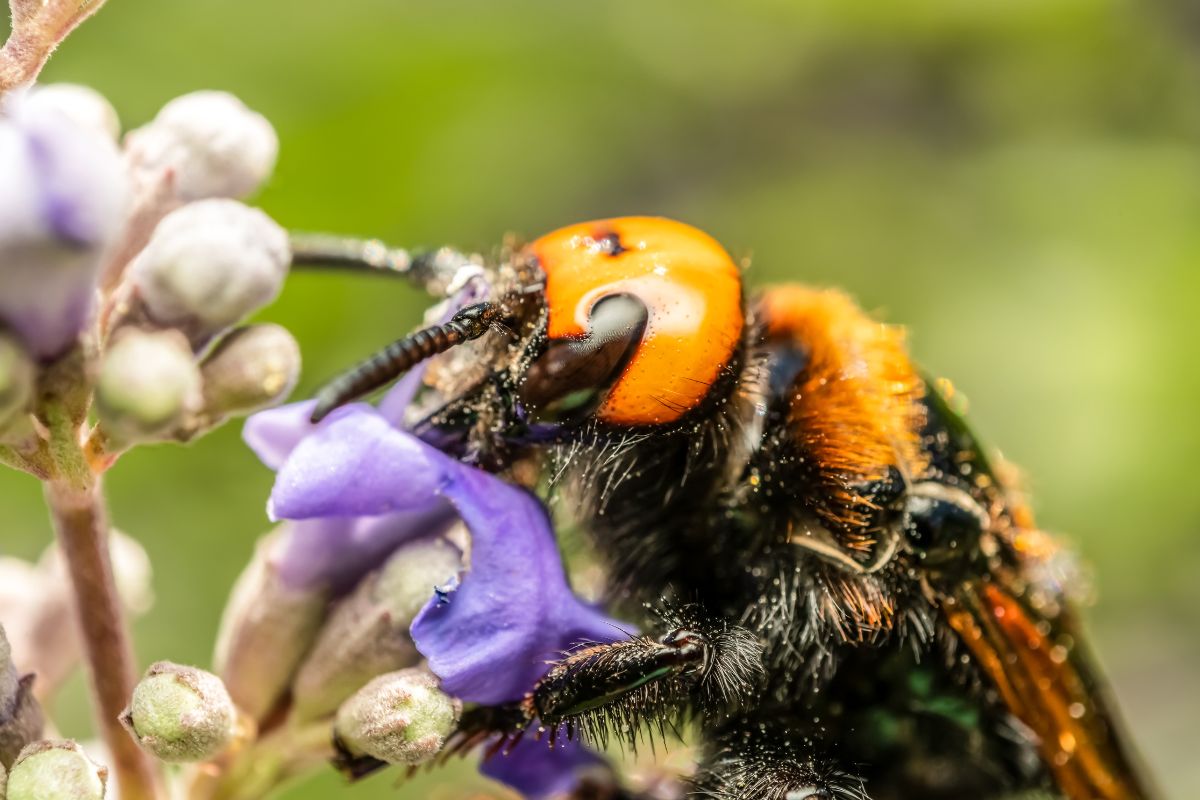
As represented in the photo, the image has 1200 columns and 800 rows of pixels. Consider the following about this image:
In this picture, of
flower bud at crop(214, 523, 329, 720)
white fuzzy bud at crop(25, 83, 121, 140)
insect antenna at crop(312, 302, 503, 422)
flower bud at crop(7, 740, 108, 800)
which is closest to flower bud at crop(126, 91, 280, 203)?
white fuzzy bud at crop(25, 83, 121, 140)

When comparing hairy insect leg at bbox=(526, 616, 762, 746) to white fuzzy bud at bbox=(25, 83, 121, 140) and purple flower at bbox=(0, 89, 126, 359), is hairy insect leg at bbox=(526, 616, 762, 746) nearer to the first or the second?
purple flower at bbox=(0, 89, 126, 359)

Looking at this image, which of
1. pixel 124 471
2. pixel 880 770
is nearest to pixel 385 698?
pixel 880 770

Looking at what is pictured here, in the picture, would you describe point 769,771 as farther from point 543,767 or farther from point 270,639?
point 270,639

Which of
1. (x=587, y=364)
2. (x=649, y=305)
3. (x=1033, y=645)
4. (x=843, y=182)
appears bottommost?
(x=1033, y=645)

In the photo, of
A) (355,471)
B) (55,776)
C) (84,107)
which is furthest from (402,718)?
(84,107)

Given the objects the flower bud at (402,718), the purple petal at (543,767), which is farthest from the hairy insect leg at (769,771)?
the flower bud at (402,718)

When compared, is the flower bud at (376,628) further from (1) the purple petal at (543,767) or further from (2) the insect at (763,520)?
(1) the purple petal at (543,767)

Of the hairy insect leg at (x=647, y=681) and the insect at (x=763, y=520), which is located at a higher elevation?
the insect at (x=763, y=520)
